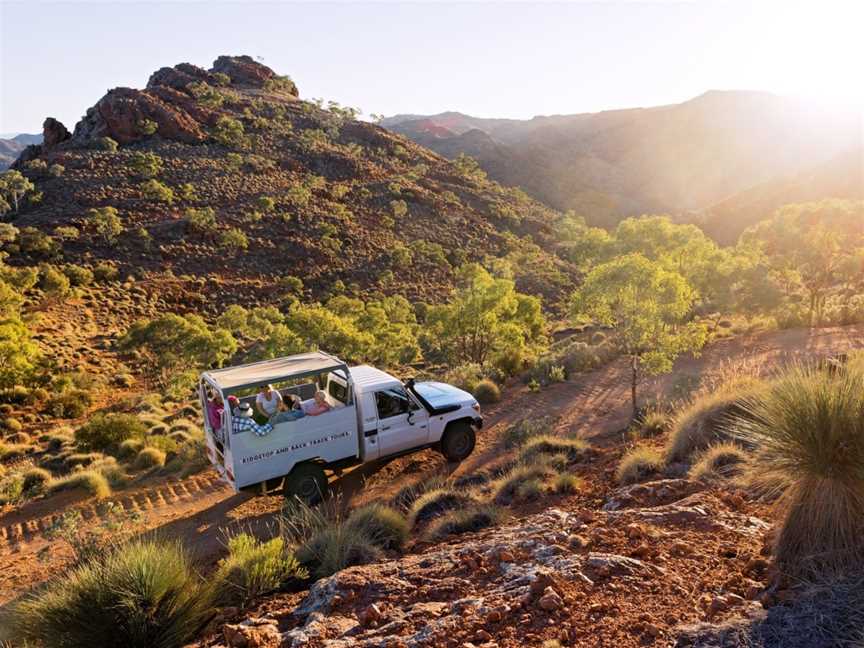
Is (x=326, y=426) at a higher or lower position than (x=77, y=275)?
lower

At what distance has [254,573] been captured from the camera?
18.1 feet

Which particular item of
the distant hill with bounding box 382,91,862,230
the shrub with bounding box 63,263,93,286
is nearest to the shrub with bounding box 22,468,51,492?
the shrub with bounding box 63,263,93,286

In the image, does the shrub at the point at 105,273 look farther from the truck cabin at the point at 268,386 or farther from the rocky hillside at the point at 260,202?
the truck cabin at the point at 268,386

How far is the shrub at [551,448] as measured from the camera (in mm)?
10242

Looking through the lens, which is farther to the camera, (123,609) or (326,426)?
(326,426)

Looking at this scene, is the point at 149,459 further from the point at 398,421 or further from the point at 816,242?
the point at 816,242

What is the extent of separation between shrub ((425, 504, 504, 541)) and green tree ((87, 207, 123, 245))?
2094 inches

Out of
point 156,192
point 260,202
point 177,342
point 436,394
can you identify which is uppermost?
point 156,192

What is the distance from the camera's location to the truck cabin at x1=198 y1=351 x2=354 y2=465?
8.63 m

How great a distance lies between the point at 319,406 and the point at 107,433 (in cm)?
999

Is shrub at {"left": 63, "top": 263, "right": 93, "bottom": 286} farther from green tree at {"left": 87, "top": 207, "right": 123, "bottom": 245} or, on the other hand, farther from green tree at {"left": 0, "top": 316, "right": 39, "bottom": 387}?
green tree at {"left": 0, "top": 316, "right": 39, "bottom": 387}

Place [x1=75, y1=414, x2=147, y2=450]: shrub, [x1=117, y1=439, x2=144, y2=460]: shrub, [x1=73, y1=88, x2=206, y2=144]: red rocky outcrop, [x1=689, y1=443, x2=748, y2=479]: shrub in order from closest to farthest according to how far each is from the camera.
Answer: [x1=689, y1=443, x2=748, y2=479]: shrub
[x1=117, y1=439, x2=144, y2=460]: shrub
[x1=75, y1=414, x2=147, y2=450]: shrub
[x1=73, y1=88, x2=206, y2=144]: red rocky outcrop

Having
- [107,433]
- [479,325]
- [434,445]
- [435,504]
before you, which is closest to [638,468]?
[435,504]

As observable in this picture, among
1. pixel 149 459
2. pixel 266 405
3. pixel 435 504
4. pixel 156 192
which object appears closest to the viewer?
pixel 435 504
